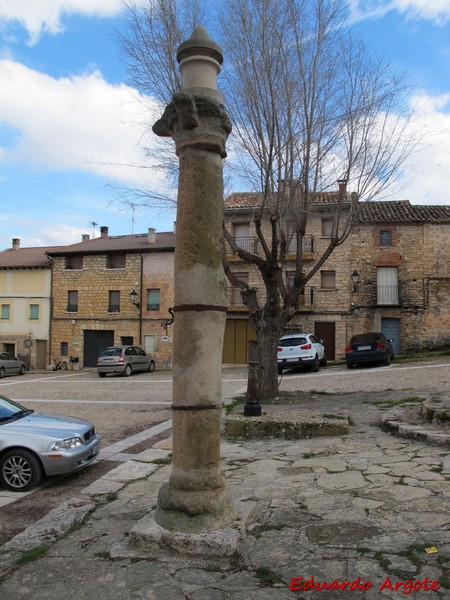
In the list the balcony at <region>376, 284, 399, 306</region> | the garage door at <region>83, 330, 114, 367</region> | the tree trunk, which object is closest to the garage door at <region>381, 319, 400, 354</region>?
the balcony at <region>376, 284, 399, 306</region>

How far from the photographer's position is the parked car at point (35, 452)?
657cm

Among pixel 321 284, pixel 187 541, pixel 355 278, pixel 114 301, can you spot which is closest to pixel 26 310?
pixel 114 301

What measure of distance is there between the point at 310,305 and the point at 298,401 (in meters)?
15.6

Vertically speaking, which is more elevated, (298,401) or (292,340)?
(292,340)

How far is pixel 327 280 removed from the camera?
2806cm

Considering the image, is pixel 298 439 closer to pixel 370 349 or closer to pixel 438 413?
pixel 438 413

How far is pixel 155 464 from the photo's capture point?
7.14 meters

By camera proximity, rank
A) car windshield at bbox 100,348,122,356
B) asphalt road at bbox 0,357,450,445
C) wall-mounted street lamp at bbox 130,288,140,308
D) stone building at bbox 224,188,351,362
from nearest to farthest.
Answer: asphalt road at bbox 0,357,450,445 → car windshield at bbox 100,348,122,356 → stone building at bbox 224,188,351,362 → wall-mounted street lamp at bbox 130,288,140,308

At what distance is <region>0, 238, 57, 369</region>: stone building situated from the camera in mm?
32562

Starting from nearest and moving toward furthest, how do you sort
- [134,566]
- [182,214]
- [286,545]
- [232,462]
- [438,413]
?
1. [134,566]
2. [286,545]
3. [182,214]
4. [232,462]
5. [438,413]

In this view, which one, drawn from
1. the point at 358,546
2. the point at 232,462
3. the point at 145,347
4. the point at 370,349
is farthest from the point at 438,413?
the point at 145,347

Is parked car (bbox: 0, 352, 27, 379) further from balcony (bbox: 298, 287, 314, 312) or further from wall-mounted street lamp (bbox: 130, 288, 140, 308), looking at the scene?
balcony (bbox: 298, 287, 314, 312)

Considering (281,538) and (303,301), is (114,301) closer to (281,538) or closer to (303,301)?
(303,301)

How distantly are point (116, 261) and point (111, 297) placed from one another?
7.00 ft
